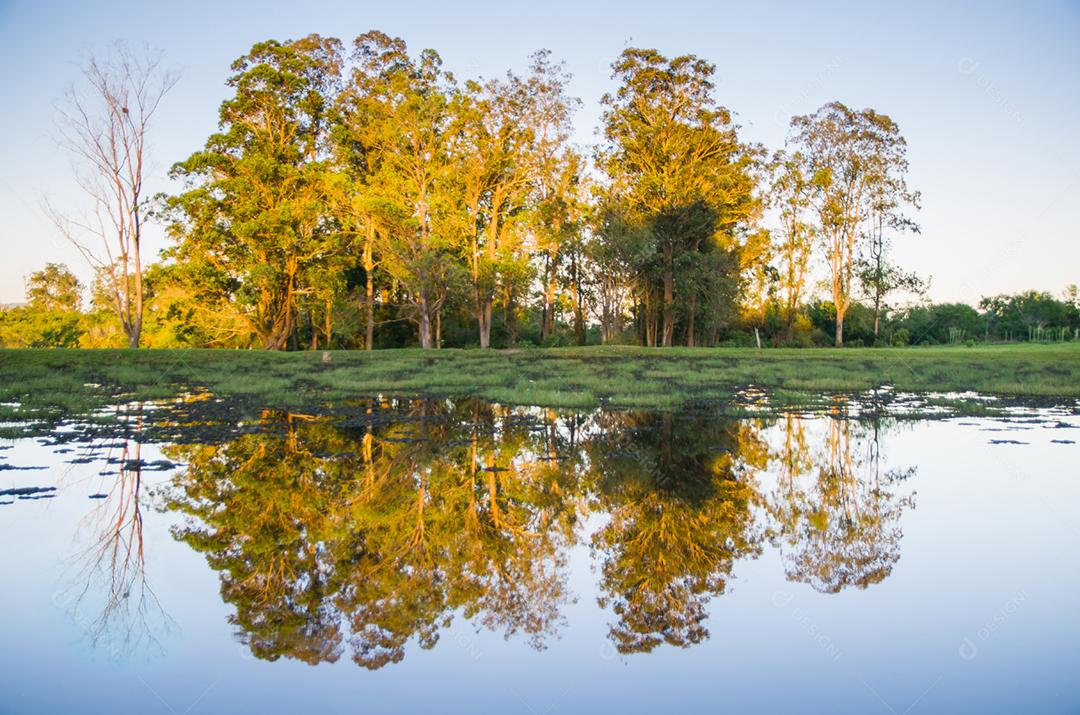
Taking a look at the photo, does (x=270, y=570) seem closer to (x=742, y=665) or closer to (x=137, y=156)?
(x=742, y=665)

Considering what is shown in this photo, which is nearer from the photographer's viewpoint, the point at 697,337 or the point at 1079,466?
the point at 1079,466

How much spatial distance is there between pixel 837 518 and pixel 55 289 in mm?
92017

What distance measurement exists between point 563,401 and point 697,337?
3765 centimetres

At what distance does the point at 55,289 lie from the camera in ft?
251

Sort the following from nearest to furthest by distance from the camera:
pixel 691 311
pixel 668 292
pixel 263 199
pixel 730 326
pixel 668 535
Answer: pixel 668 535, pixel 263 199, pixel 668 292, pixel 691 311, pixel 730 326

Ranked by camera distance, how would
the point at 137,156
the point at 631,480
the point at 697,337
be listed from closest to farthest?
the point at 631,480 < the point at 137,156 < the point at 697,337

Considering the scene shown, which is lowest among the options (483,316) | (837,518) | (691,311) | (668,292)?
(837,518)

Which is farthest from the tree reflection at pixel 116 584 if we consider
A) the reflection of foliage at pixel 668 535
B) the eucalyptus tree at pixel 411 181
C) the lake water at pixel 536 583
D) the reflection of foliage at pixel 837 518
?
the eucalyptus tree at pixel 411 181

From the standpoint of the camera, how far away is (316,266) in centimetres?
3978

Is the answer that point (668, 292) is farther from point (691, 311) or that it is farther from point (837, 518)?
point (837, 518)

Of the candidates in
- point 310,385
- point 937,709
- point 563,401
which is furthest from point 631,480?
point 310,385

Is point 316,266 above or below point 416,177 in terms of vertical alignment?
below

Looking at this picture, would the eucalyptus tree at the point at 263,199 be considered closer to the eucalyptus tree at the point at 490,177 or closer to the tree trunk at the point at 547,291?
the eucalyptus tree at the point at 490,177

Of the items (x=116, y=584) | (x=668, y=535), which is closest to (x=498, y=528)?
(x=668, y=535)
